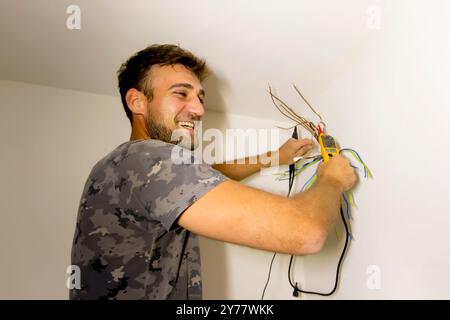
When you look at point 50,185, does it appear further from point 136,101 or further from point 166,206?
point 166,206

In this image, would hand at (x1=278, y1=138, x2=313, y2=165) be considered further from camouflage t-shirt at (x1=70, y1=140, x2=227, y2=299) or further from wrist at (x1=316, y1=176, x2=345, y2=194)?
camouflage t-shirt at (x1=70, y1=140, x2=227, y2=299)

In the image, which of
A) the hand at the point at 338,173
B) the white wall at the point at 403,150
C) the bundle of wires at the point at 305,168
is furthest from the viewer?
the bundle of wires at the point at 305,168

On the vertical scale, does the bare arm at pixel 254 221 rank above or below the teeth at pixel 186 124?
below

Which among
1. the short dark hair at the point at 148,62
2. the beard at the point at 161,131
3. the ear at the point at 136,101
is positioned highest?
the short dark hair at the point at 148,62

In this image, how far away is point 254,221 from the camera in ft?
1.84

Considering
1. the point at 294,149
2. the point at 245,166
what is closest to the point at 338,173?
the point at 294,149

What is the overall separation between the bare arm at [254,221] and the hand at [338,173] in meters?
0.28

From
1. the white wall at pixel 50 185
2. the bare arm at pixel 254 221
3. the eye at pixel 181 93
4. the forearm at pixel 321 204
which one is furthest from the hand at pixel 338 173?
the white wall at pixel 50 185

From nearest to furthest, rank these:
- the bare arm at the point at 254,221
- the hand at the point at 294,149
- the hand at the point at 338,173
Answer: the bare arm at the point at 254,221 → the hand at the point at 338,173 → the hand at the point at 294,149

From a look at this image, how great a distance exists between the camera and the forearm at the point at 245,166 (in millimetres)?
1337

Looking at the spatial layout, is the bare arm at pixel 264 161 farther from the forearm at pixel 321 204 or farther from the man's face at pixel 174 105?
the forearm at pixel 321 204

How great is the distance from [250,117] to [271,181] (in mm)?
402
